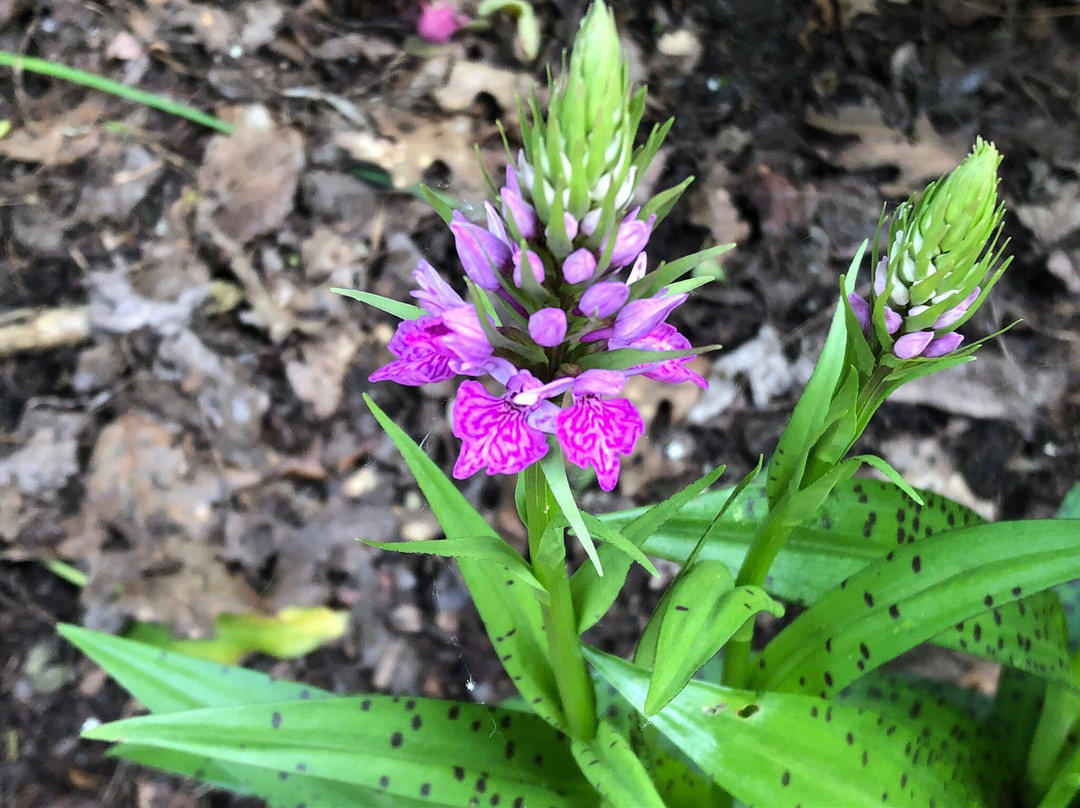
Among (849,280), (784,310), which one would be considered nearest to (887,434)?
(784,310)

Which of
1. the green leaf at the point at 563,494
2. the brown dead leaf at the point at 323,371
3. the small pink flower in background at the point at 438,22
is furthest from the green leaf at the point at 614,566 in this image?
the small pink flower in background at the point at 438,22

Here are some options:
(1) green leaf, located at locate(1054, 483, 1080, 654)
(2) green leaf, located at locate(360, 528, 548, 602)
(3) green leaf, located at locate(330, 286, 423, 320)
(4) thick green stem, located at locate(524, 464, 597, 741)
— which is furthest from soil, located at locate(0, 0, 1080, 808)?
(3) green leaf, located at locate(330, 286, 423, 320)

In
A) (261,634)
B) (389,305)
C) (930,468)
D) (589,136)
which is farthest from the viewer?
(930,468)

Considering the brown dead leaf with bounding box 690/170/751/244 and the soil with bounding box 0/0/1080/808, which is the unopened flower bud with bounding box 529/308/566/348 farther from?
the brown dead leaf with bounding box 690/170/751/244

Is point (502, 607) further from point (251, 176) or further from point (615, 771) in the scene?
point (251, 176)

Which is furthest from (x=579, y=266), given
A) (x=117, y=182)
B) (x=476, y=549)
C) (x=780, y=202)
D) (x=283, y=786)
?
(x=117, y=182)

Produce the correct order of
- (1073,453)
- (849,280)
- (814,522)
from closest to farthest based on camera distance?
(849,280)
(814,522)
(1073,453)

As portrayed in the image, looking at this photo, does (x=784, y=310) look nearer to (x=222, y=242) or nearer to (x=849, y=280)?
(x=849, y=280)

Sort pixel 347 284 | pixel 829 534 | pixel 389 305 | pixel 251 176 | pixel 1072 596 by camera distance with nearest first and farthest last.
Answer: pixel 389 305
pixel 829 534
pixel 1072 596
pixel 347 284
pixel 251 176
